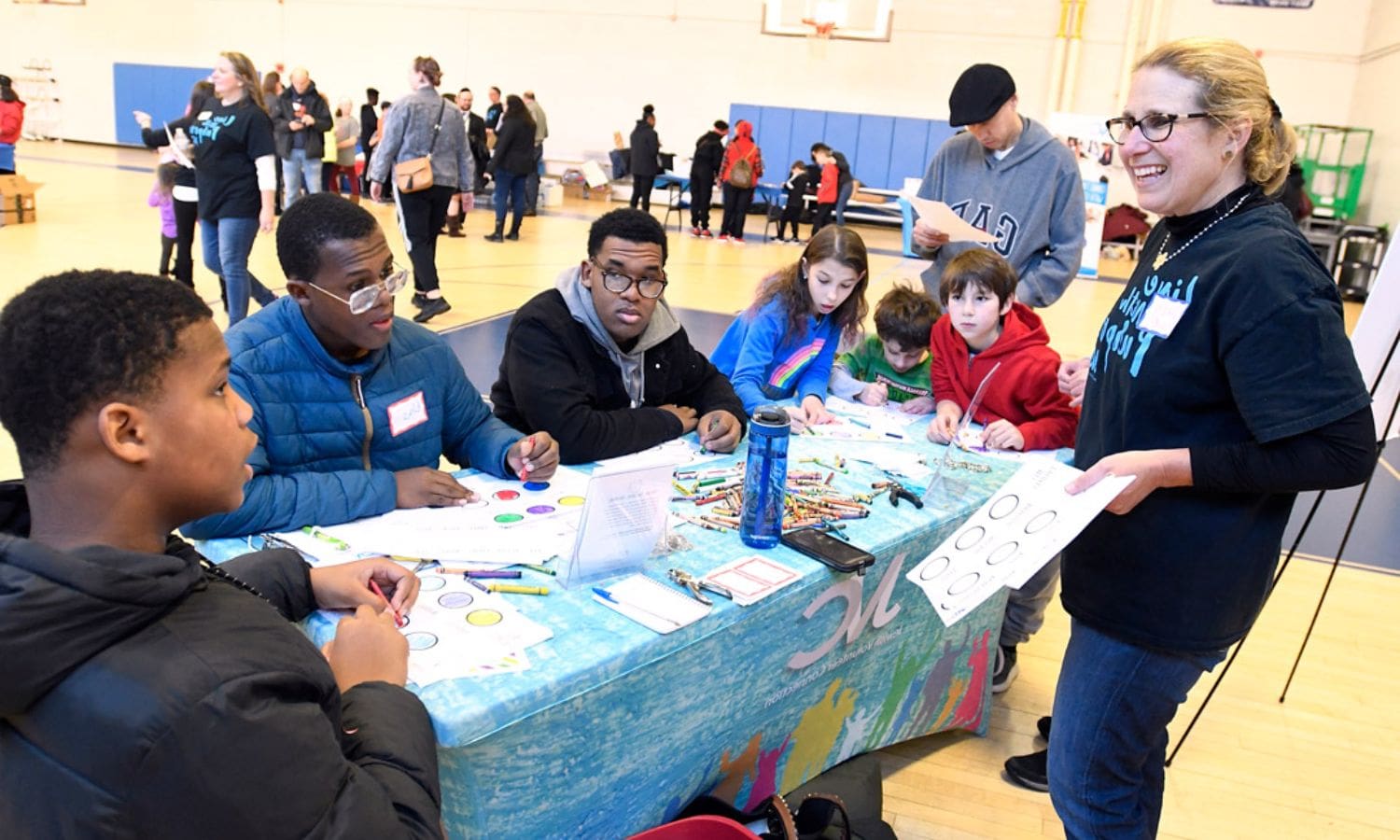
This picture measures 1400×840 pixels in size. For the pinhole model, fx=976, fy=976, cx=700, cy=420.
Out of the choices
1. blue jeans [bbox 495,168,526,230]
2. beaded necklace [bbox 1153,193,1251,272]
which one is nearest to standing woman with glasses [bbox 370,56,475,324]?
blue jeans [bbox 495,168,526,230]

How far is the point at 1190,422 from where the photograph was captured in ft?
4.91

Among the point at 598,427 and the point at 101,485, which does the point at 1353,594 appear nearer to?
the point at 598,427

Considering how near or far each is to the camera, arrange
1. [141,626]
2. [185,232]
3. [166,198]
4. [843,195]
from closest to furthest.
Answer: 1. [141,626]
2. [185,232]
3. [166,198]
4. [843,195]

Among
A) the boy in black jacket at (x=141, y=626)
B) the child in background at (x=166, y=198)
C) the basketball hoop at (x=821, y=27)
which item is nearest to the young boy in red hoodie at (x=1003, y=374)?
the boy in black jacket at (x=141, y=626)

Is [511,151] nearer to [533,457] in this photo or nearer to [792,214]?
[792,214]

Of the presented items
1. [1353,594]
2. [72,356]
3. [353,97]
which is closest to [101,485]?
[72,356]

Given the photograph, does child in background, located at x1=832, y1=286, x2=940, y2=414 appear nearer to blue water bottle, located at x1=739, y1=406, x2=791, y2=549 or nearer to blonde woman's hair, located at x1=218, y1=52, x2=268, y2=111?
blue water bottle, located at x1=739, y1=406, x2=791, y2=549

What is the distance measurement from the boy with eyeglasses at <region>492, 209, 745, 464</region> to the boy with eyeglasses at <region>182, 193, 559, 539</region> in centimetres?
17

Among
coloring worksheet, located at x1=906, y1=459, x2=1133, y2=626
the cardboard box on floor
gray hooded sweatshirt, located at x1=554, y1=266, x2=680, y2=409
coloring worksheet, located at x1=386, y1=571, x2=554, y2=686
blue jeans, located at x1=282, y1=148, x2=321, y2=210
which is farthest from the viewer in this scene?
blue jeans, located at x1=282, y1=148, x2=321, y2=210

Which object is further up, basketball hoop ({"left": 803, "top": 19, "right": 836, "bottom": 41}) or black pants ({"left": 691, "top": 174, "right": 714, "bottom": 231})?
basketball hoop ({"left": 803, "top": 19, "right": 836, "bottom": 41})

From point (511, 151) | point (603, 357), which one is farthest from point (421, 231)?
point (603, 357)

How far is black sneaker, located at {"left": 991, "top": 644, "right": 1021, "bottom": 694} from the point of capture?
117 inches

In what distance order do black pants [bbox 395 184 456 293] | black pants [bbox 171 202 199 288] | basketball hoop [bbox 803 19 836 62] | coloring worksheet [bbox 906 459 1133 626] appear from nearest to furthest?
coloring worksheet [bbox 906 459 1133 626], black pants [bbox 171 202 199 288], black pants [bbox 395 184 456 293], basketball hoop [bbox 803 19 836 62]

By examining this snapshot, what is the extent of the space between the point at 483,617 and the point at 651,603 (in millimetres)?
264
